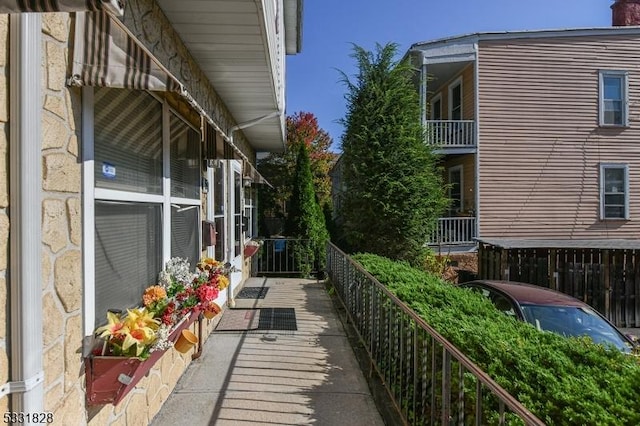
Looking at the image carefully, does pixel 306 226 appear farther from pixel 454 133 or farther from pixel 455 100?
pixel 455 100

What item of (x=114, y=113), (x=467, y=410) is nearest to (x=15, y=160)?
(x=114, y=113)

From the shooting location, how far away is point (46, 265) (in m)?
1.64

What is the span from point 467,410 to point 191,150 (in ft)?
10.6

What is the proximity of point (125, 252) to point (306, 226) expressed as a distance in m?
7.43

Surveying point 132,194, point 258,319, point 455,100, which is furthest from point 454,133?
point 132,194

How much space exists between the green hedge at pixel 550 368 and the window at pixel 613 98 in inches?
500

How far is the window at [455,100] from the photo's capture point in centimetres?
1322

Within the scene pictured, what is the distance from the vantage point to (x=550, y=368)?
6.82 ft

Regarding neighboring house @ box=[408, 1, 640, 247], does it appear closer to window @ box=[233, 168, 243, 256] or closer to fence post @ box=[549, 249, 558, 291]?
fence post @ box=[549, 249, 558, 291]

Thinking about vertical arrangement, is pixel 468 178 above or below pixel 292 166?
below

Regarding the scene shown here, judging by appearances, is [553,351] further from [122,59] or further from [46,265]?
[122,59]

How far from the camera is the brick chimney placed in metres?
13.4

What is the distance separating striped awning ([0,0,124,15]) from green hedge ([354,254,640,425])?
2242 mm

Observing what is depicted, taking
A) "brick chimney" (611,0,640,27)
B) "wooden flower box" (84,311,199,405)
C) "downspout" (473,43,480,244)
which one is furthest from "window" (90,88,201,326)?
"brick chimney" (611,0,640,27)
